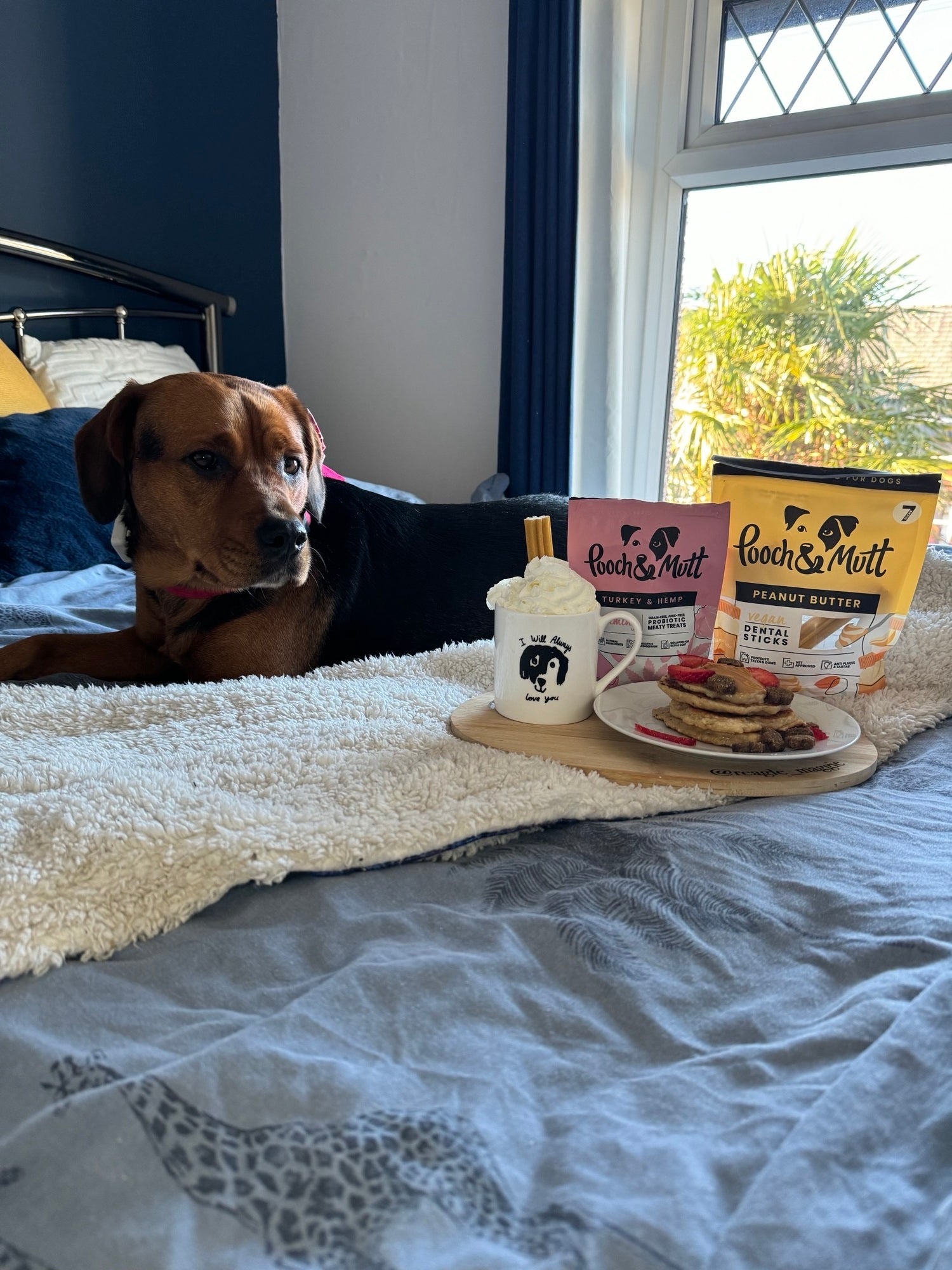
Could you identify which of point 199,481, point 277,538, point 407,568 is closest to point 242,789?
point 277,538

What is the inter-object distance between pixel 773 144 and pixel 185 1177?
2959 mm

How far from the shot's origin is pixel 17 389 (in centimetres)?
224

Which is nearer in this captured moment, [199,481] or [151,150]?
[199,481]

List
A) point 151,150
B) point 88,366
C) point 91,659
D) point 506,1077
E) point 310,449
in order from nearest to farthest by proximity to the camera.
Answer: point 506,1077
point 91,659
point 310,449
point 88,366
point 151,150

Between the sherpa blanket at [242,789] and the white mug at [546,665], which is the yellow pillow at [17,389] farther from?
the white mug at [546,665]

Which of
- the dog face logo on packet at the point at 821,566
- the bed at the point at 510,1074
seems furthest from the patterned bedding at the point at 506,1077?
the dog face logo on packet at the point at 821,566

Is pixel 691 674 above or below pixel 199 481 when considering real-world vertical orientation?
below

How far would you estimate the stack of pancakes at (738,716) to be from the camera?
3.03 ft

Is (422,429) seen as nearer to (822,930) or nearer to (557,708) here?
(557,708)

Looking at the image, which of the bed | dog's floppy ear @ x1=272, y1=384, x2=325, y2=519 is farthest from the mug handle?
dog's floppy ear @ x1=272, y1=384, x2=325, y2=519

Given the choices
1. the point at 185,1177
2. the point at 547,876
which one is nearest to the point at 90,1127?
the point at 185,1177

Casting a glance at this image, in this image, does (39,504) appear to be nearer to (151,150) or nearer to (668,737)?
(668,737)

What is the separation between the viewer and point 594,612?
100cm

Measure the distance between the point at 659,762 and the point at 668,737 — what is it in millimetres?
27
